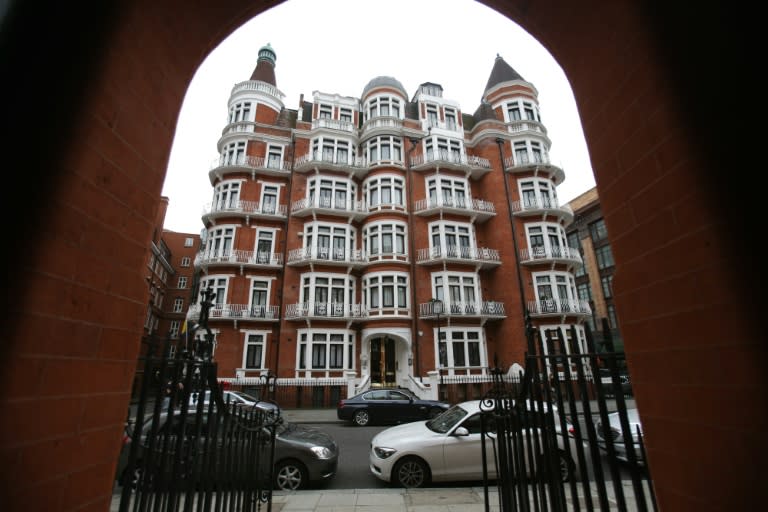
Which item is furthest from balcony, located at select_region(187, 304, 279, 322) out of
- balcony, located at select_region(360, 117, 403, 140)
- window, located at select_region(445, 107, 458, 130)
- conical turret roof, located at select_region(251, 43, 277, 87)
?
window, located at select_region(445, 107, 458, 130)

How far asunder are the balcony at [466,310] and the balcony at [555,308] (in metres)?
1.80

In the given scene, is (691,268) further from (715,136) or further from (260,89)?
(260,89)

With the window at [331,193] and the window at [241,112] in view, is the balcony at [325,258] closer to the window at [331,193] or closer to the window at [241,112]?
the window at [331,193]

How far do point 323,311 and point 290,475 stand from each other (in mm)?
13718

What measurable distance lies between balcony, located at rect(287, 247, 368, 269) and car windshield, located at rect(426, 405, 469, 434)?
14.2m

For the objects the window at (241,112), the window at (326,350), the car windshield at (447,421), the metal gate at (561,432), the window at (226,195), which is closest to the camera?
the metal gate at (561,432)

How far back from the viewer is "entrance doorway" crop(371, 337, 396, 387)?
792 inches

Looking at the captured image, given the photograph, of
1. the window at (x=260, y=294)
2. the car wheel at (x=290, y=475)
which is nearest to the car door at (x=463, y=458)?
the car wheel at (x=290, y=475)

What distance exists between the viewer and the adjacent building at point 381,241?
19.4m

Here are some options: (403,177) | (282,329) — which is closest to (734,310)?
(282,329)

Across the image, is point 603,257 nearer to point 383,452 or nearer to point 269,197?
point 269,197

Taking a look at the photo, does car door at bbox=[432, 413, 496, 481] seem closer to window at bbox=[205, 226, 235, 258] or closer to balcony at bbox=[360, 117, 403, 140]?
window at bbox=[205, 226, 235, 258]

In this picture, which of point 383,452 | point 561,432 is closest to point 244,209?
point 383,452

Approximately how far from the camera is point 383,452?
20.2 feet
